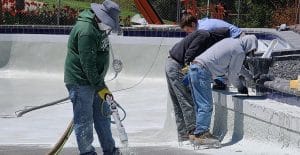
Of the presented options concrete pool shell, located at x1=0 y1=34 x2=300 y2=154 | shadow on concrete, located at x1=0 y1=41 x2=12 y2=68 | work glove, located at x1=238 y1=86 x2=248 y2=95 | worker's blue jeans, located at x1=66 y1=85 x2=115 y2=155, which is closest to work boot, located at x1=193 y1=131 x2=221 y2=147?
concrete pool shell, located at x1=0 y1=34 x2=300 y2=154

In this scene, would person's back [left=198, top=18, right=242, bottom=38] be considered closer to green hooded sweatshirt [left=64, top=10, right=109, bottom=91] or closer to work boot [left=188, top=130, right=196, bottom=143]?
work boot [left=188, top=130, right=196, bottom=143]

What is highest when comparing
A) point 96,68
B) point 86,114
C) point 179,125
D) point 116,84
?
point 96,68

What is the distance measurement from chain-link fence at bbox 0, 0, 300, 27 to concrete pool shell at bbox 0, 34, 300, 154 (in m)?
1.87

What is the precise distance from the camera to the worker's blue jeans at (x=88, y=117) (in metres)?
6.46

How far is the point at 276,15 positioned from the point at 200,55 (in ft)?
47.6

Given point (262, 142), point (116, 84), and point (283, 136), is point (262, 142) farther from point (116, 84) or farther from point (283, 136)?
point (116, 84)

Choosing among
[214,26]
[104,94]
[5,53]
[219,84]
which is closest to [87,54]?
[104,94]

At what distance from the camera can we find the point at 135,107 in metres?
12.4

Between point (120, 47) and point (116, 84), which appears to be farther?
point (120, 47)

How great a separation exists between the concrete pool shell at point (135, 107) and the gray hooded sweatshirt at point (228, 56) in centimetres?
35

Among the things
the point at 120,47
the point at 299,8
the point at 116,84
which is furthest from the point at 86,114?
the point at 299,8


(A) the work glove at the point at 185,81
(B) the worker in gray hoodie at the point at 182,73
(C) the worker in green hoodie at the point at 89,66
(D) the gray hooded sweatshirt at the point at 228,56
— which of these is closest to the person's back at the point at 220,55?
(D) the gray hooded sweatshirt at the point at 228,56

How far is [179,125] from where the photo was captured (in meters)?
7.94

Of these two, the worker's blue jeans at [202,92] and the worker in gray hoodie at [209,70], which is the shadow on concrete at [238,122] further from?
the worker's blue jeans at [202,92]
